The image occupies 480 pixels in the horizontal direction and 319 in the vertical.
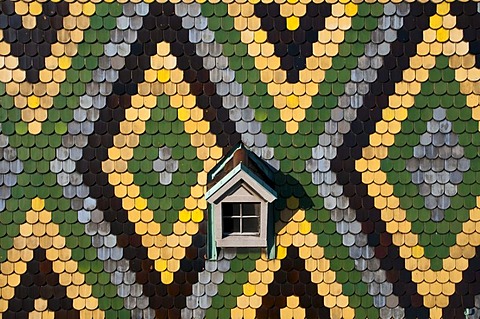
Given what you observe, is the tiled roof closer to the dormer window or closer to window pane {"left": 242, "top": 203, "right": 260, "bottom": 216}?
the dormer window

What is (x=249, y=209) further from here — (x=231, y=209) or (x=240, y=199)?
(x=240, y=199)

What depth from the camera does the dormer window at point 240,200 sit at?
6508mm

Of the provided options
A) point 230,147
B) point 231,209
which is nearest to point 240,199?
point 231,209

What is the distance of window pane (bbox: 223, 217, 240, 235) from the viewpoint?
22.7ft

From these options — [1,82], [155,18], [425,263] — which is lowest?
[425,263]

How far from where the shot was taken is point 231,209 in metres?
6.91

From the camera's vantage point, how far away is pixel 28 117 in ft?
22.5

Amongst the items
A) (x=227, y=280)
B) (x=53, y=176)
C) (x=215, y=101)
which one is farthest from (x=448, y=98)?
(x=53, y=176)

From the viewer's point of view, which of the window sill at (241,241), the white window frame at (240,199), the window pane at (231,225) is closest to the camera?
the white window frame at (240,199)

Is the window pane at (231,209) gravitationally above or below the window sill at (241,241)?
above

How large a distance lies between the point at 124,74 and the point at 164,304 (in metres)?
2.98

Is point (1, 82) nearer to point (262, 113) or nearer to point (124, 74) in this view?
point (124, 74)

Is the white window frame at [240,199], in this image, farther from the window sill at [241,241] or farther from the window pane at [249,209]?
the window pane at [249,209]

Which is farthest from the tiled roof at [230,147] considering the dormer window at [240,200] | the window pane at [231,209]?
the window pane at [231,209]
